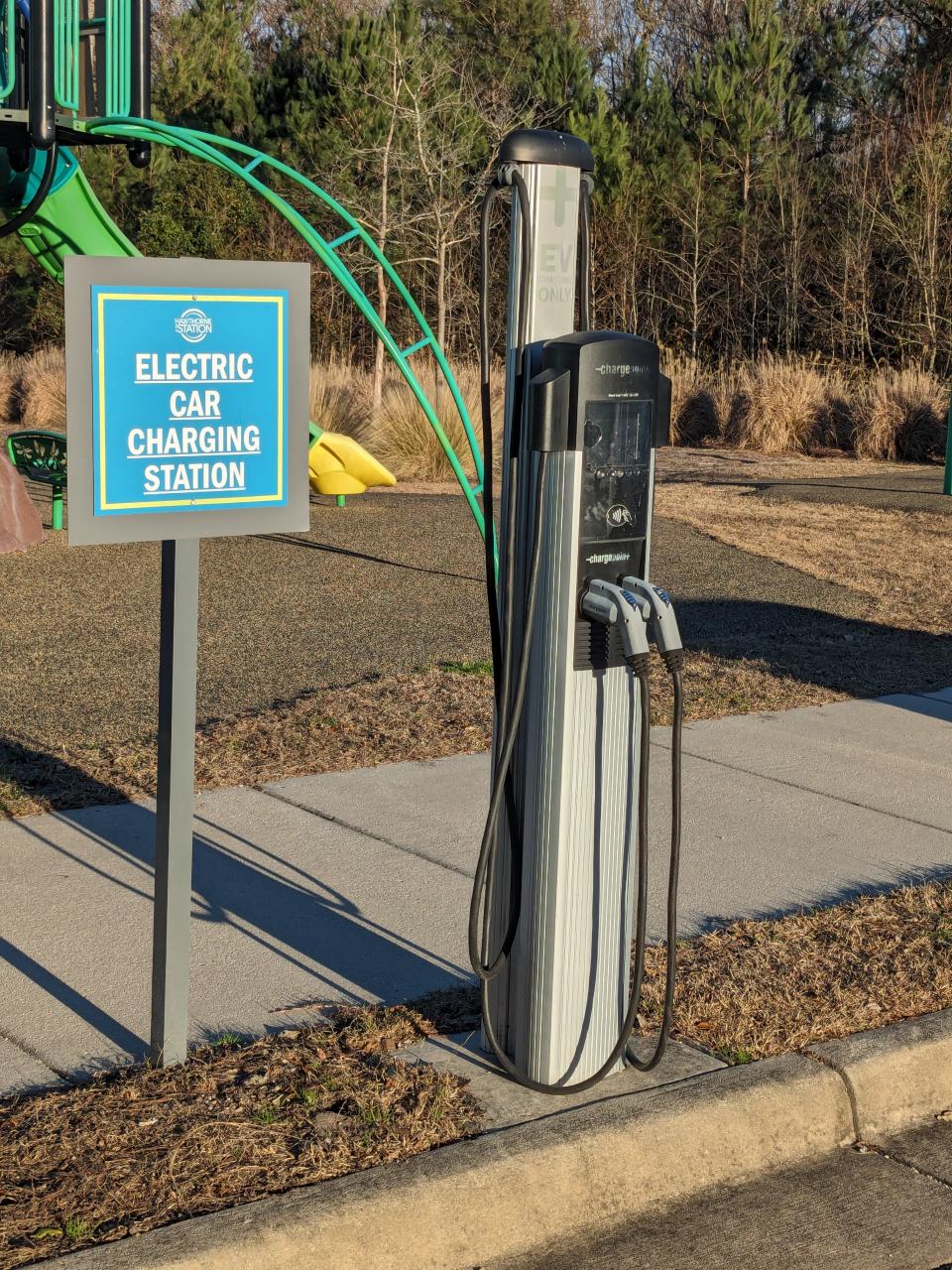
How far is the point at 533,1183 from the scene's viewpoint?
3244mm

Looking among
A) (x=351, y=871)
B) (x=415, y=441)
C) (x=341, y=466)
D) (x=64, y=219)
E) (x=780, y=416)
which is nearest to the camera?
(x=351, y=871)

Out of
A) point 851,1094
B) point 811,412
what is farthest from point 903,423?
point 851,1094

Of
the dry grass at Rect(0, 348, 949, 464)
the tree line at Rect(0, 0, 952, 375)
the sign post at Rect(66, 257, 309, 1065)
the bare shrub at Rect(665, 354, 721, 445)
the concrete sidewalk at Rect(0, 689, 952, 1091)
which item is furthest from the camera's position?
the tree line at Rect(0, 0, 952, 375)

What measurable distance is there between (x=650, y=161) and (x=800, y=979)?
30.3 metres

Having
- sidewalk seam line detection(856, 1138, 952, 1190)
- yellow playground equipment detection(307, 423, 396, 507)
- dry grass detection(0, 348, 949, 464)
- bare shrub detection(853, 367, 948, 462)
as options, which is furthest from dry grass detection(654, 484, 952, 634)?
sidewalk seam line detection(856, 1138, 952, 1190)

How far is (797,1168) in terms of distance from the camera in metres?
3.57

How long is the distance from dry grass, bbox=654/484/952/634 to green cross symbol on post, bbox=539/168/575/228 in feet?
21.7

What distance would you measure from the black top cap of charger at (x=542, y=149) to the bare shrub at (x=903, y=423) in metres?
19.5

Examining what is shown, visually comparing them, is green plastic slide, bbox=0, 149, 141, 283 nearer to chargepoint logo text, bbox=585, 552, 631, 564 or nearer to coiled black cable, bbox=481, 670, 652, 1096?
chargepoint logo text, bbox=585, 552, 631, 564

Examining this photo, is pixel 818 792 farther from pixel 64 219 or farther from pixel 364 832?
pixel 64 219

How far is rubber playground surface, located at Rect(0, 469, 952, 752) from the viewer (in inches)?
301

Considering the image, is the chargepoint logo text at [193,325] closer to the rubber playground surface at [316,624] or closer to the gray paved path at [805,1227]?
the gray paved path at [805,1227]

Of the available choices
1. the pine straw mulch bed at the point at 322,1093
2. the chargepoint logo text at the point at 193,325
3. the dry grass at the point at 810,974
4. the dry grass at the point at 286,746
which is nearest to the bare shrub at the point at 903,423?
the dry grass at the point at 286,746

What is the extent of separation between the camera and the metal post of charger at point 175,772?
11.3ft
